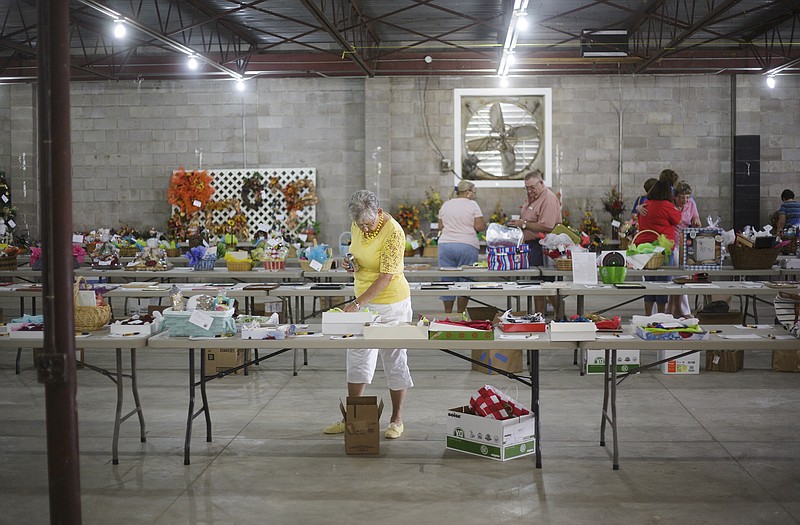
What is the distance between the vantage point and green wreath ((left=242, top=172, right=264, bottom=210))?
1346 centimetres

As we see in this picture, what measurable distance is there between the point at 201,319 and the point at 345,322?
0.75 m

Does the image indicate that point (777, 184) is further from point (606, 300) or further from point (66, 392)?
point (66, 392)

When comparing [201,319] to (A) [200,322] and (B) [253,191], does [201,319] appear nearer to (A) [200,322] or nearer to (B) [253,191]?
(A) [200,322]

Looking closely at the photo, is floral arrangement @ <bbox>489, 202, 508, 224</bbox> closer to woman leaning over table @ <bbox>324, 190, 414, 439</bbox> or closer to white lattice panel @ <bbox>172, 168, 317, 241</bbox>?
white lattice panel @ <bbox>172, 168, 317, 241</bbox>

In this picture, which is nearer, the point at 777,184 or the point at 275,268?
the point at 275,268

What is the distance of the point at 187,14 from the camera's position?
11.3m

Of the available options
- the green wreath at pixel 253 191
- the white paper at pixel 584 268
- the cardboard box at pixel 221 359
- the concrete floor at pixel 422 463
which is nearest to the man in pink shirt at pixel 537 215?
the white paper at pixel 584 268

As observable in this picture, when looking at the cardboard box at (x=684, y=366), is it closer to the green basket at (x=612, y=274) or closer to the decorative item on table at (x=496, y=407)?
the green basket at (x=612, y=274)

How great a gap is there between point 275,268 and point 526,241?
8.19 ft

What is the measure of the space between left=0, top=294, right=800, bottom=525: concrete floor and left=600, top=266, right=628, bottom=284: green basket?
2.67 ft

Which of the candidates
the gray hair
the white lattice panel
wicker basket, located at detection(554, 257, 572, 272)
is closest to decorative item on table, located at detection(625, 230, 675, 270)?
wicker basket, located at detection(554, 257, 572, 272)

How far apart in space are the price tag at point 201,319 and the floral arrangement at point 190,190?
374 inches

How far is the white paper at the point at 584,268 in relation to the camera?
6328 mm

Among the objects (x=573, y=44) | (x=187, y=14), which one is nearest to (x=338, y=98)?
(x=187, y=14)
